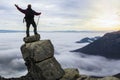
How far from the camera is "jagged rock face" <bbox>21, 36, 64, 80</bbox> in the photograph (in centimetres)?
5000

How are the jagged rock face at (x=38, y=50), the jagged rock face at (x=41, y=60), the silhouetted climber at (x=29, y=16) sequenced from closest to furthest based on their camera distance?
the jagged rock face at (x=41, y=60)
the jagged rock face at (x=38, y=50)
the silhouetted climber at (x=29, y=16)

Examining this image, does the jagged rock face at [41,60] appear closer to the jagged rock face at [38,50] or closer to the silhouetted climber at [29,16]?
the jagged rock face at [38,50]

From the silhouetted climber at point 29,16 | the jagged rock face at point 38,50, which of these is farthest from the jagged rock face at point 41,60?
the silhouetted climber at point 29,16

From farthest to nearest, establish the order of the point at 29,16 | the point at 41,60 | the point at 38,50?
the point at 29,16, the point at 41,60, the point at 38,50

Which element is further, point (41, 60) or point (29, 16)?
point (29, 16)

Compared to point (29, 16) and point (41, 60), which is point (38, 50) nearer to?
point (41, 60)

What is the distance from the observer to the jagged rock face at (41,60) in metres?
50.0

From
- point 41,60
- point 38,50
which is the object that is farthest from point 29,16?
point 41,60

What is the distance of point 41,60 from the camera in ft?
167

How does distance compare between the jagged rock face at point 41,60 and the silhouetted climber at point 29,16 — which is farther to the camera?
the silhouetted climber at point 29,16

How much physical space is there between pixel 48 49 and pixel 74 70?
623 centimetres

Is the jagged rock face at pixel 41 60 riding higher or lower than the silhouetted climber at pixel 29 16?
lower

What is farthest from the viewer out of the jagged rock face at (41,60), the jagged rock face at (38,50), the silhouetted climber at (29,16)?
the silhouetted climber at (29,16)

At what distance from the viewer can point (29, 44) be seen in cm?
5131
